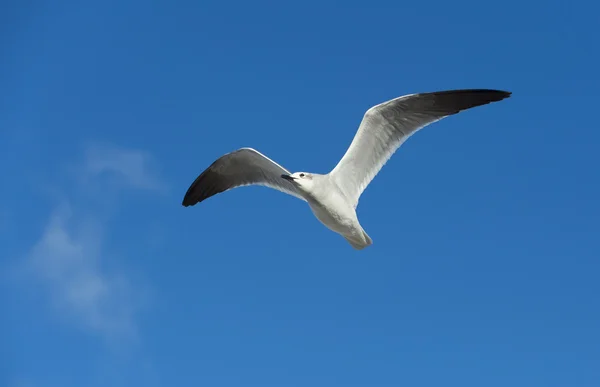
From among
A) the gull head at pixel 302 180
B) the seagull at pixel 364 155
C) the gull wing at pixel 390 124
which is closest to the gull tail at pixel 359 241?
the seagull at pixel 364 155

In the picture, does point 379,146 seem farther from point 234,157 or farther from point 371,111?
point 234,157

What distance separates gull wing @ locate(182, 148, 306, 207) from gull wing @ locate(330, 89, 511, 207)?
0.91 metres

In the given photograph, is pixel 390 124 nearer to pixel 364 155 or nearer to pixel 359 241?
pixel 364 155

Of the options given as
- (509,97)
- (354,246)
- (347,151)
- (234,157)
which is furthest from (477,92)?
(234,157)

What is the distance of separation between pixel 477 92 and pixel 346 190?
102 inches

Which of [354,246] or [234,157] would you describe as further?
[234,157]

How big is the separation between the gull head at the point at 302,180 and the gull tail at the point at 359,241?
1.03 m

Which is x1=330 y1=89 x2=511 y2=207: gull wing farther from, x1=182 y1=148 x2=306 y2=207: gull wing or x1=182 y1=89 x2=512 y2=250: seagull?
x1=182 y1=148 x2=306 y2=207: gull wing

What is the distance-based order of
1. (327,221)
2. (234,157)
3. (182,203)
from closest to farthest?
1. (327,221)
2. (234,157)
3. (182,203)

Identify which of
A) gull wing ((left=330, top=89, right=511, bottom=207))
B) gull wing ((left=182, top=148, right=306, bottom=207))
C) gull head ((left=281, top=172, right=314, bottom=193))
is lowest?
gull head ((left=281, top=172, right=314, bottom=193))

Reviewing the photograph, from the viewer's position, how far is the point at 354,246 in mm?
10594

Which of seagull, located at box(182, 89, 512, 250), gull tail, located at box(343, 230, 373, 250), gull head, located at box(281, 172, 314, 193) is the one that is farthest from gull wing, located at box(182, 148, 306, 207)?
gull tail, located at box(343, 230, 373, 250)

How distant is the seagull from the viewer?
1016 cm

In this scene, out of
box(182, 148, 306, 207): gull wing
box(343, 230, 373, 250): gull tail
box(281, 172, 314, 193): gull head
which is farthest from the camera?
box(182, 148, 306, 207): gull wing
